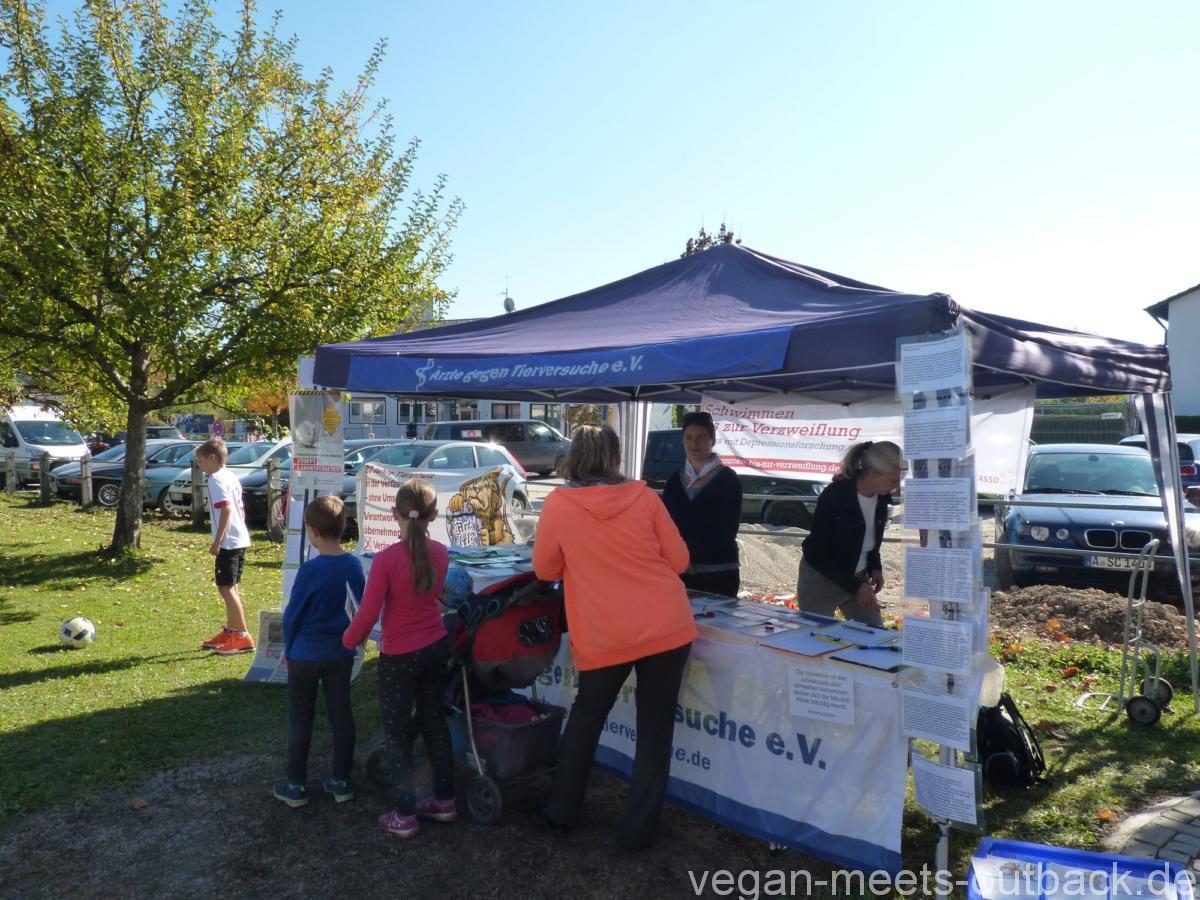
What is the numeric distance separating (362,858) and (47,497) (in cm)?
1855

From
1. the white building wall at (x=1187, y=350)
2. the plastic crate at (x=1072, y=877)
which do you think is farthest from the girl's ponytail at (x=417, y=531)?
the white building wall at (x=1187, y=350)

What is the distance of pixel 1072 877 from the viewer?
2502mm

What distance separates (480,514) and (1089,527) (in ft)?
19.3

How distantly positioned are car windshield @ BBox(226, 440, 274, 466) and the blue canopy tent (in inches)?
439

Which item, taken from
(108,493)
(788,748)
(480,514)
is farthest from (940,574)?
(108,493)

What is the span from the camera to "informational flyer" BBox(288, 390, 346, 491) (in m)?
6.13

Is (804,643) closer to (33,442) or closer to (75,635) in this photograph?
(75,635)

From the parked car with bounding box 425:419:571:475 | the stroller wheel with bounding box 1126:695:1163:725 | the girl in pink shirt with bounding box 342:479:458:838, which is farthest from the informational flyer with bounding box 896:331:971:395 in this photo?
the parked car with bounding box 425:419:571:475

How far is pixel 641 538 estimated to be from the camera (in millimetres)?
3691

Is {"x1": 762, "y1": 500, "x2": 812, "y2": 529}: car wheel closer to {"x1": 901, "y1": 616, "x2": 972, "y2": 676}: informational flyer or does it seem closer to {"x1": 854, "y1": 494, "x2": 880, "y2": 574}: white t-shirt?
{"x1": 854, "y1": 494, "x2": 880, "y2": 574}: white t-shirt

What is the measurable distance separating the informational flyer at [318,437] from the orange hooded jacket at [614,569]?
116 inches

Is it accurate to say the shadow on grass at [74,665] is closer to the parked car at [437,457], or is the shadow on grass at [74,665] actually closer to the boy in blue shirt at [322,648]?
the boy in blue shirt at [322,648]

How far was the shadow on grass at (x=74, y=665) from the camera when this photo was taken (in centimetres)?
652

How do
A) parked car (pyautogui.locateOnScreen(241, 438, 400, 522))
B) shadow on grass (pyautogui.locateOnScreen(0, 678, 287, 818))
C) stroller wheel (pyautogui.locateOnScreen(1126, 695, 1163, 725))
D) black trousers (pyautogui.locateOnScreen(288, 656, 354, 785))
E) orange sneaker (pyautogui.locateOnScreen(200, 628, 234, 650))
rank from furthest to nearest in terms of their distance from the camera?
parked car (pyautogui.locateOnScreen(241, 438, 400, 522)) < orange sneaker (pyautogui.locateOnScreen(200, 628, 234, 650)) < stroller wheel (pyautogui.locateOnScreen(1126, 695, 1163, 725)) < shadow on grass (pyautogui.locateOnScreen(0, 678, 287, 818)) < black trousers (pyautogui.locateOnScreen(288, 656, 354, 785))
